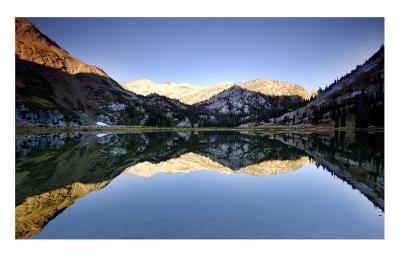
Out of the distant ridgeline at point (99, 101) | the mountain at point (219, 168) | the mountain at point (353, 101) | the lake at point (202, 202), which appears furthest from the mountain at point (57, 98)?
the lake at point (202, 202)

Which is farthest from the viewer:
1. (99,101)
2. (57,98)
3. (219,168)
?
(99,101)

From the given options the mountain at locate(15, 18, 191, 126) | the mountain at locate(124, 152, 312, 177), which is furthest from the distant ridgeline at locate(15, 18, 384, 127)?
the mountain at locate(124, 152, 312, 177)

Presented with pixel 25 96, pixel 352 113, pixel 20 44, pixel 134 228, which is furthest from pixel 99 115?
pixel 134 228

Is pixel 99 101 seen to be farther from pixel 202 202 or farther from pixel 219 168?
pixel 202 202

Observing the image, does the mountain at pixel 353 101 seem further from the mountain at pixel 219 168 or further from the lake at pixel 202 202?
the lake at pixel 202 202

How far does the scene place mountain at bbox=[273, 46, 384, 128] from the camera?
290ft

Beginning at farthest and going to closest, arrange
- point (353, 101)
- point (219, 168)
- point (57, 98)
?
point (57, 98) → point (353, 101) → point (219, 168)

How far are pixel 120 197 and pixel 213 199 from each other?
4157mm

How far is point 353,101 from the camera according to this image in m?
127

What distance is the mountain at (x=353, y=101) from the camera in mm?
88306

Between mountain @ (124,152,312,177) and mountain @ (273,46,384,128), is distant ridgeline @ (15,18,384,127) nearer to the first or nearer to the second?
mountain @ (273,46,384,128)

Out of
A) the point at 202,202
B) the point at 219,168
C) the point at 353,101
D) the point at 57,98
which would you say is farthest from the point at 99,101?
the point at 202,202
